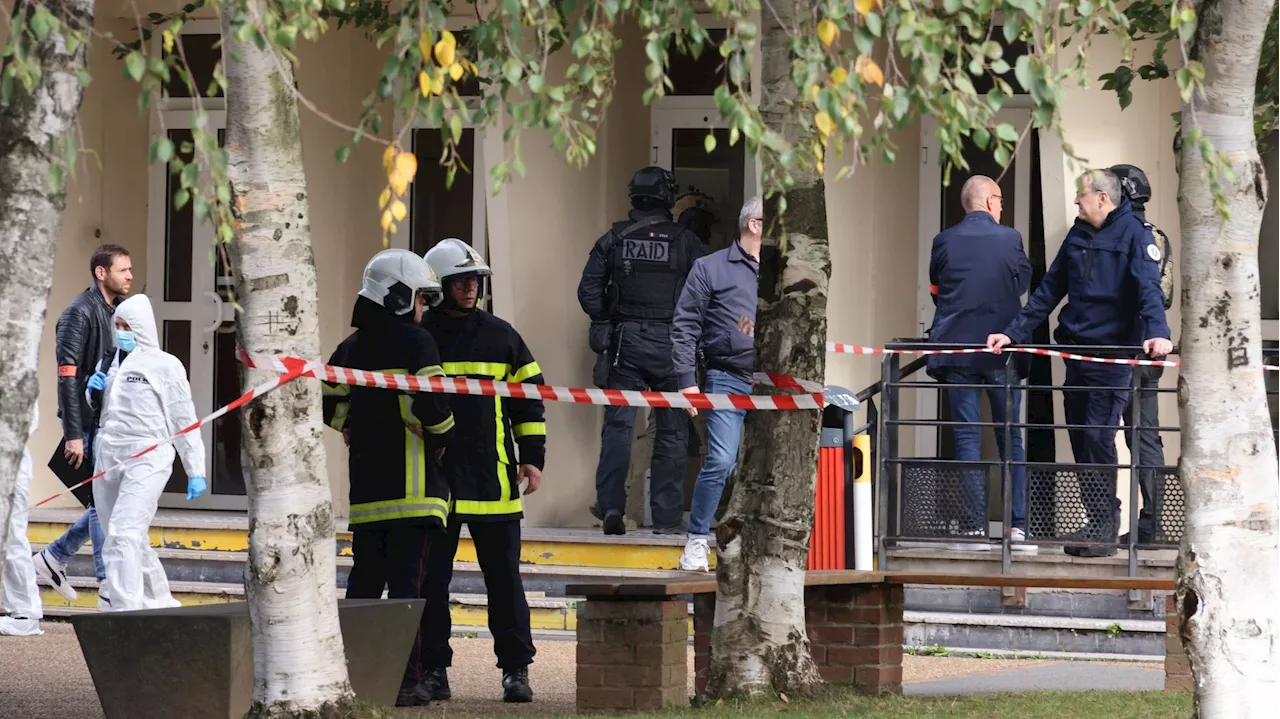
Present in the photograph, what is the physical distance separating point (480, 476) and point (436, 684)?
0.84 m

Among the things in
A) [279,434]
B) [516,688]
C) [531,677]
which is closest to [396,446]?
[516,688]

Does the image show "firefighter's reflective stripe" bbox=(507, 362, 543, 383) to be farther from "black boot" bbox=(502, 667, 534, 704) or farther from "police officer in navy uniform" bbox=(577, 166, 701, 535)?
"police officer in navy uniform" bbox=(577, 166, 701, 535)

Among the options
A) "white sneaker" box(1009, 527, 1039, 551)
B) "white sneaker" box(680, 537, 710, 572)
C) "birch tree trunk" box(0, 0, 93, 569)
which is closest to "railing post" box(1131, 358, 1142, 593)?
"white sneaker" box(1009, 527, 1039, 551)

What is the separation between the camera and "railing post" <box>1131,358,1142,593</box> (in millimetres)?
9797

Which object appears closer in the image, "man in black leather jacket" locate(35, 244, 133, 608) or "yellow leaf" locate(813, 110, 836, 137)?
"yellow leaf" locate(813, 110, 836, 137)

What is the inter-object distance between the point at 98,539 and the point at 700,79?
4.82m

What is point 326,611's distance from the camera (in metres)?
6.43

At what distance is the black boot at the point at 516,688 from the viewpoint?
26.5ft

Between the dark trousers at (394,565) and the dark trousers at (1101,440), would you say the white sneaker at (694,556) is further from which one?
the dark trousers at (394,565)

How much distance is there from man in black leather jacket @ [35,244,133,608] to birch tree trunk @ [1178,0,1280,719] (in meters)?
6.26

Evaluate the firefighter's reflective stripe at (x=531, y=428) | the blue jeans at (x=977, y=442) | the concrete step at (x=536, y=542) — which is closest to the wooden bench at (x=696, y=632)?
the firefighter's reflective stripe at (x=531, y=428)

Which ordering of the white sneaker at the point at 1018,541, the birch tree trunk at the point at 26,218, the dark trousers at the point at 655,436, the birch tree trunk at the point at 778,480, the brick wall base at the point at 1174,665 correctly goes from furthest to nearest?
the dark trousers at the point at 655,436 < the white sneaker at the point at 1018,541 < the brick wall base at the point at 1174,665 < the birch tree trunk at the point at 778,480 < the birch tree trunk at the point at 26,218

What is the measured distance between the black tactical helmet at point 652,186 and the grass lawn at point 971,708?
13.4 feet

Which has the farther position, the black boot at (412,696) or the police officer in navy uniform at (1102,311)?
the police officer in navy uniform at (1102,311)
